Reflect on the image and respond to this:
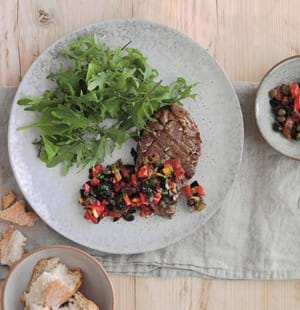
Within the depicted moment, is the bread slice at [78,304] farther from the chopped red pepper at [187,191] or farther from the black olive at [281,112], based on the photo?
the black olive at [281,112]

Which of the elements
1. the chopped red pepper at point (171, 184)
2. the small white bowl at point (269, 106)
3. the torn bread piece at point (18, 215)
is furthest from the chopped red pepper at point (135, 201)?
the small white bowl at point (269, 106)

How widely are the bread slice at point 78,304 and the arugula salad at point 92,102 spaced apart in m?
0.45

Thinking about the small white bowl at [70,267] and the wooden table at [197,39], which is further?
the wooden table at [197,39]

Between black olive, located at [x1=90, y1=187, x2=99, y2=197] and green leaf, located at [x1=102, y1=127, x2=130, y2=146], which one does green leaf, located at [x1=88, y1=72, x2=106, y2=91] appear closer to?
green leaf, located at [x1=102, y1=127, x2=130, y2=146]

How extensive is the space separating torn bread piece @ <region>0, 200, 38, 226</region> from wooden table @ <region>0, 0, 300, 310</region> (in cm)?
38

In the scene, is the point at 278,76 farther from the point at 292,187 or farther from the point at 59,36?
the point at 59,36

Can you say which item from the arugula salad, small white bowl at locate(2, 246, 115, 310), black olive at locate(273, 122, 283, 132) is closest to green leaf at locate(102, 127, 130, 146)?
the arugula salad

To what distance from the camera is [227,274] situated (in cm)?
251

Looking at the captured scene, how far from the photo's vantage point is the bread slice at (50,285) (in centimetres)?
220

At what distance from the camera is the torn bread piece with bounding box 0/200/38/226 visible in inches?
93.3

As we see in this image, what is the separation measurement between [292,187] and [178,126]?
1.73 ft

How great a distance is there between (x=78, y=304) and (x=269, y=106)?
39.1 inches

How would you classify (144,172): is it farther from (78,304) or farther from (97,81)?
(78,304)

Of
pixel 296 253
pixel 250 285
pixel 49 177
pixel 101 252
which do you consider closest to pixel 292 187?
pixel 296 253
